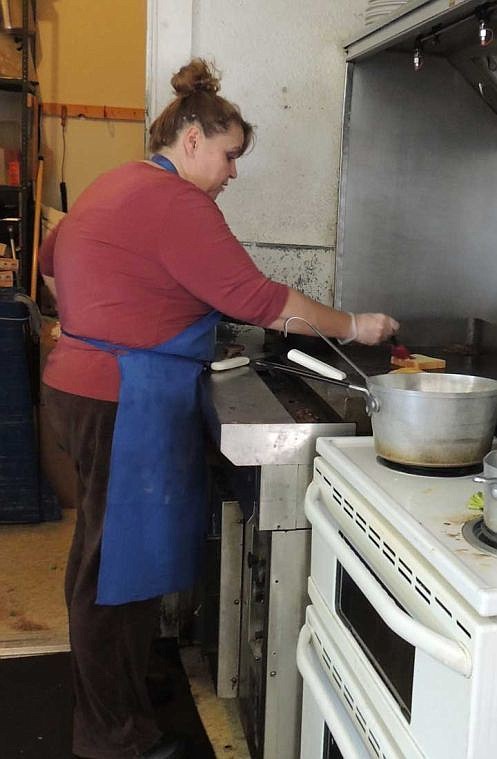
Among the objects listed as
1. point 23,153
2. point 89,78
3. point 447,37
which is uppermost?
point 89,78

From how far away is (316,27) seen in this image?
7.18ft

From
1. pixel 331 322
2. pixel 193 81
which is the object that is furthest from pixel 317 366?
pixel 193 81

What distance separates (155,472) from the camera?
1513 mm

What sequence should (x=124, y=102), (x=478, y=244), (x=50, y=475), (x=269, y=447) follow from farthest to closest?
(x=124, y=102), (x=50, y=475), (x=478, y=244), (x=269, y=447)

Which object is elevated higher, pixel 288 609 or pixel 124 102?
pixel 124 102

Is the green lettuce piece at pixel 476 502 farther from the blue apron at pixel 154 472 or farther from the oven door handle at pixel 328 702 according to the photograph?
the blue apron at pixel 154 472

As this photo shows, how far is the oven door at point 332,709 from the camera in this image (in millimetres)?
996

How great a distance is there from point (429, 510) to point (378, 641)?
20 cm

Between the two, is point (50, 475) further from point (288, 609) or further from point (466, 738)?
point (466, 738)

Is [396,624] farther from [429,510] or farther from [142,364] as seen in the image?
[142,364]

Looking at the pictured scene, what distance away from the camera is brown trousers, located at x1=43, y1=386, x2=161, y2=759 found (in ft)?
4.95

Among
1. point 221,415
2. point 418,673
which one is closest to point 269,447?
point 221,415

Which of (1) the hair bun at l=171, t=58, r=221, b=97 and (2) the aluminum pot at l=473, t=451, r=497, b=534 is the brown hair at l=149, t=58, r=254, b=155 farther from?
(2) the aluminum pot at l=473, t=451, r=497, b=534

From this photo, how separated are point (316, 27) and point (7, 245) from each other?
1678mm
